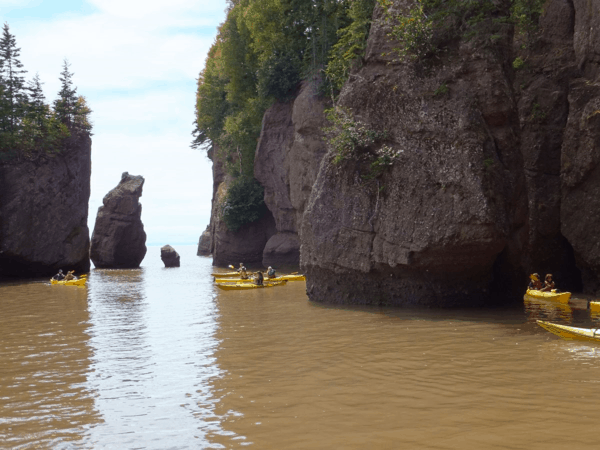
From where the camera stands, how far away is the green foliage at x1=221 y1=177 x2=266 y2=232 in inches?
1547

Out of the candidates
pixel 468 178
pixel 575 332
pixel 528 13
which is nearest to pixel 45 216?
pixel 468 178

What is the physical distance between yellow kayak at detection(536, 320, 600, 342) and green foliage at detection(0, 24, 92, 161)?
33.5m

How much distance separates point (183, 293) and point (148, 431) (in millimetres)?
17749

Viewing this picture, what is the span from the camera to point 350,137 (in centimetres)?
1703

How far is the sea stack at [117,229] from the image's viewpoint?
45906 millimetres

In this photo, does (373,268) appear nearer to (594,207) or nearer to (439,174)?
(439,174)

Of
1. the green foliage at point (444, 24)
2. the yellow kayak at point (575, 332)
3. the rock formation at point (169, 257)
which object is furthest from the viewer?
the rock formation at point (169, 257)

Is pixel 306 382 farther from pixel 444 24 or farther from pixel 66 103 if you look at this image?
pixel 66 103

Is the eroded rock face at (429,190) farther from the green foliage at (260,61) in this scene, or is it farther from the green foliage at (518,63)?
the green foliage at (260,61)

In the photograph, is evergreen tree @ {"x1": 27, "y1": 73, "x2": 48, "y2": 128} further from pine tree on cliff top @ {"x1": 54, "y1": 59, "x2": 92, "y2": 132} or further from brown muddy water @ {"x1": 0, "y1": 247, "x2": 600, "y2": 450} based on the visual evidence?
brown muddy water @ {"x1": 0, "y1": 247, "x2": 600, "y2": 450}

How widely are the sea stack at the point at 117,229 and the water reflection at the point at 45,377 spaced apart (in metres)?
27.4

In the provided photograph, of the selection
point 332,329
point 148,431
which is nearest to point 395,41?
point 332,329

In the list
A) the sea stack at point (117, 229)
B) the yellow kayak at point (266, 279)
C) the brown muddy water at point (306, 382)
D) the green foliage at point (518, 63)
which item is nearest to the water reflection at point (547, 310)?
the brown muddy water at point (306, 382)

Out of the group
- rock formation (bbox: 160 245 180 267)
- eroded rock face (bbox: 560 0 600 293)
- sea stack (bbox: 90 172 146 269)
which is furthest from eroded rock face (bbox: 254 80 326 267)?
rock formation (bbox: 160 245 180 267)
